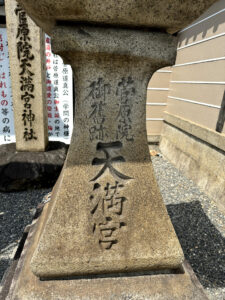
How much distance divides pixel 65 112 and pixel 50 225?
12.0 feet

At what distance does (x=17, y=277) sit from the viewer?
4.99 ft

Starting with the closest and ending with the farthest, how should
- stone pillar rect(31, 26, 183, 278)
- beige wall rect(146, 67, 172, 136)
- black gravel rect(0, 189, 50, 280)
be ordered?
stone pillar rect(31, 26, 183, 278) → black gravel rect(0, 189, 50, 280) → beige wall rect(146, 67, 172, 136)

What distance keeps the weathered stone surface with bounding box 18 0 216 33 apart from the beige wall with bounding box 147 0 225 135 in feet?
9.38

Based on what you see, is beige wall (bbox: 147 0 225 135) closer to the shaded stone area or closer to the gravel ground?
the gravel ground

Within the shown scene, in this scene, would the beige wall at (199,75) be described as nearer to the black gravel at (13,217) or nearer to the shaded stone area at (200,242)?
the shaded stone area at (200,242)

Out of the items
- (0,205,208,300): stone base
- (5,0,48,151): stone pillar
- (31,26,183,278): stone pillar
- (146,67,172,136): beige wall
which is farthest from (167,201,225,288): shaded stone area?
(146,67,172,136): beige wall

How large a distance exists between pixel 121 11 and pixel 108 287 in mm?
1680

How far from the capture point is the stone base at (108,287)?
140 cm

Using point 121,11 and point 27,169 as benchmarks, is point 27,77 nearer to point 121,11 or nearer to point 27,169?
point 27,169

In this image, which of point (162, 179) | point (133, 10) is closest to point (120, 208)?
point (133, 10)

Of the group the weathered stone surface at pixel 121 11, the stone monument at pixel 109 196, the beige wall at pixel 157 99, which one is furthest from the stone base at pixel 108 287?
the beige wall at pixel 157 99

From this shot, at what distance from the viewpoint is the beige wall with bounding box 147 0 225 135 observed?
3680mm

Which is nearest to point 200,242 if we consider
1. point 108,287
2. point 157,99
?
point 108,287

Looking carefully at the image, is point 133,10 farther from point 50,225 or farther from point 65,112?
point 65,112
